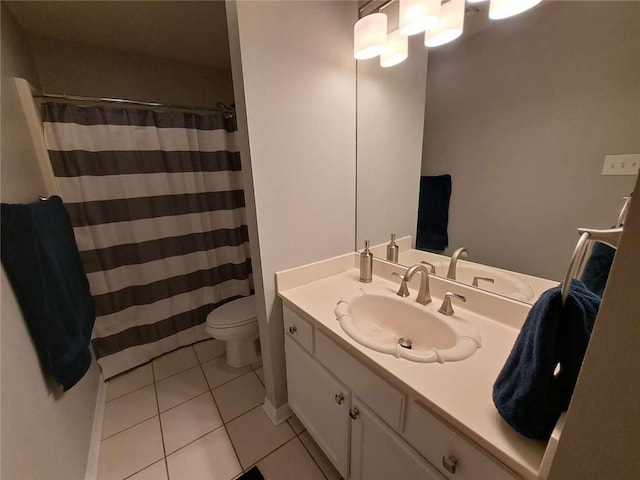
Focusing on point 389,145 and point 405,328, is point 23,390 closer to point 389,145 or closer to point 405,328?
point 405,328

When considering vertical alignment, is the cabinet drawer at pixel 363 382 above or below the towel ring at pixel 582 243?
below

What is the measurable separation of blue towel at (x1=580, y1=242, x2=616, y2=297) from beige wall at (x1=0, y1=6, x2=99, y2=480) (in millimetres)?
1548

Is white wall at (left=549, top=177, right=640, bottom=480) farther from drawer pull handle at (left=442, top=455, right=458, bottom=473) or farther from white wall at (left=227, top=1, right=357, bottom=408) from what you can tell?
white wall at (left=227, top=1, right=357, bottom=408)

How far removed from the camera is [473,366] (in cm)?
75

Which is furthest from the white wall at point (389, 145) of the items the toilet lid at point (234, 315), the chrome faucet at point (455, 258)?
the toilet lid at point (234, 315)

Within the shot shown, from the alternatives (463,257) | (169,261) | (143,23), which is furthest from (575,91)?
(169,261)

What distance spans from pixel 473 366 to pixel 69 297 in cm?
151

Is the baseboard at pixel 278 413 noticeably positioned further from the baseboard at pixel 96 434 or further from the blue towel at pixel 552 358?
the blue towel at pixel 552 358

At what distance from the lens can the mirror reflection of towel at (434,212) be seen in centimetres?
114

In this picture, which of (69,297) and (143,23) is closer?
(69,297)

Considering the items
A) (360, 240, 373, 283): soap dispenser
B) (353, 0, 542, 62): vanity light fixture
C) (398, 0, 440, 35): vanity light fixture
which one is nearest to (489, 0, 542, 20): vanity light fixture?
(353, 0, 542, 62): vanity light fixture

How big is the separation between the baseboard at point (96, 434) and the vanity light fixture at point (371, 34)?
2.32 m

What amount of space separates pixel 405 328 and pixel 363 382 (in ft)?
1.12

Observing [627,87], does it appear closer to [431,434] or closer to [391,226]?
[391,226]
